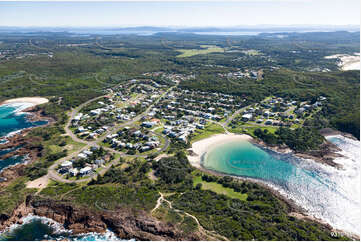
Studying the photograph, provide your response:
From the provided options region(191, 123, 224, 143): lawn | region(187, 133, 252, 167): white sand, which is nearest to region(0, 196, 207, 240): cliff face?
region(187, 133, 252, 167): white sand

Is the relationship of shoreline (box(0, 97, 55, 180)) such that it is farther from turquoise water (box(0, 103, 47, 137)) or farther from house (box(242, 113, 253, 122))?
house (box(242, 113, 253, 122))

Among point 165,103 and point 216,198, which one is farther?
point 165,103

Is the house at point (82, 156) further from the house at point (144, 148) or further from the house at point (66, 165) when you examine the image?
the house at point (144, 148)

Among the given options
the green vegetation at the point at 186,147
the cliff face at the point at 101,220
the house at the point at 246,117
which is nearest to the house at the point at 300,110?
the green vegetation at the point at 186,147

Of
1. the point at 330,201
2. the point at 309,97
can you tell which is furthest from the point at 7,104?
the point at 309,97

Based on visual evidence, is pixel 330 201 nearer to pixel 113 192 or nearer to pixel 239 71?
pixel 113 192

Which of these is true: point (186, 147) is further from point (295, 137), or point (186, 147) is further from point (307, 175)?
point (295, 137)
